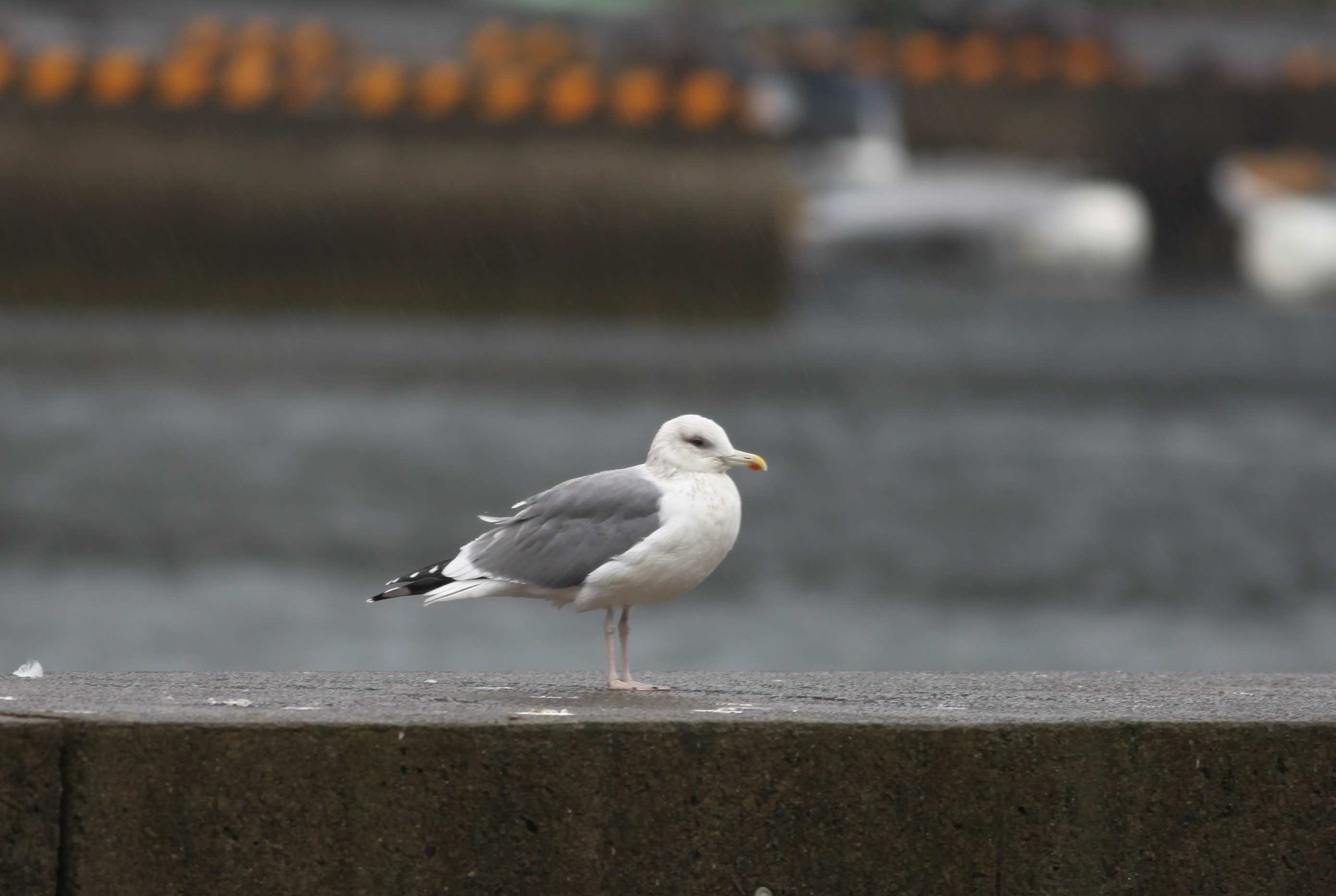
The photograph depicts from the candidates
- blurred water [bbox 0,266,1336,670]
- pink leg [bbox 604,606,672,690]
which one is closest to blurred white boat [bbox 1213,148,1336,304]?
blurred water [bbox 0,266,1336,670]

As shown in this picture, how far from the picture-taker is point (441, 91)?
43625mm

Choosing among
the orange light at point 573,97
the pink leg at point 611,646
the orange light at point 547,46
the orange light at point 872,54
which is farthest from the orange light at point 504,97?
the pink leg at point 611,646

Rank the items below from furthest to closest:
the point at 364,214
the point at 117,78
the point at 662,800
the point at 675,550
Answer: the point at 364,214 < the point at 117,78 < the point at 675,550 < the point at 662,800

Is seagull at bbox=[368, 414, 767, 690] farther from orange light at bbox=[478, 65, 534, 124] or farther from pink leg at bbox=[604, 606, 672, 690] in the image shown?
orange light at bbox=[478, 65, 534, 124]

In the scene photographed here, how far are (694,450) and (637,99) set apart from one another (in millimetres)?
39063

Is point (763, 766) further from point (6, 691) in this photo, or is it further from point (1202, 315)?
point (1202, 315)

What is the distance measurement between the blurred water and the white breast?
17.4m

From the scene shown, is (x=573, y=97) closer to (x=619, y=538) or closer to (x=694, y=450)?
(x=694, y=450)

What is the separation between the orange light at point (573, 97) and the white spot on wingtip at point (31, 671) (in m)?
38.1

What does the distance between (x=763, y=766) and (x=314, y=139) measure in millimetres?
39158

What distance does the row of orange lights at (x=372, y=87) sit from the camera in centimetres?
4197

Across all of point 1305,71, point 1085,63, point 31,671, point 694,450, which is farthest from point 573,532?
point 1305,71

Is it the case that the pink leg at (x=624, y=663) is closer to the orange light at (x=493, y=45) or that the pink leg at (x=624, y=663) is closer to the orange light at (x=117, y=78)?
the orange light at (x=117, y=78)

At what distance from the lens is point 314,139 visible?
42.0m
